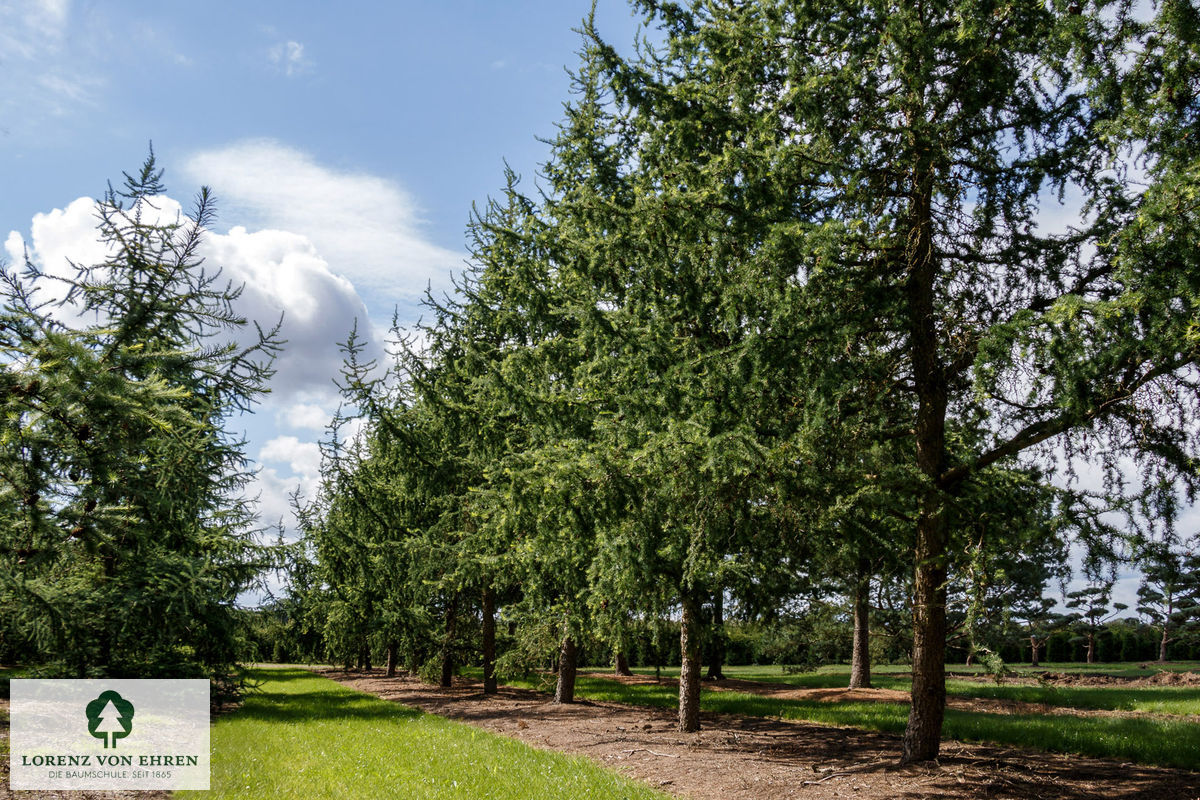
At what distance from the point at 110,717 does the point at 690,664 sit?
29.2 feet

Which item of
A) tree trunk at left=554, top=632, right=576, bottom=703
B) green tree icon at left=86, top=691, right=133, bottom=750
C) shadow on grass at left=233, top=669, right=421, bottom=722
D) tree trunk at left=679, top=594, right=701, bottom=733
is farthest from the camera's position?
tree trunk at left=554, top=632, right=576, bottom=703

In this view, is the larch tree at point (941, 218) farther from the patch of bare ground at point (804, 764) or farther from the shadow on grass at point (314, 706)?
the shadow on grass at point (314, 706)

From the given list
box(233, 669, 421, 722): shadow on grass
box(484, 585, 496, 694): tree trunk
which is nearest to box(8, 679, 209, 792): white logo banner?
box(233, 669, 421, 722): shadow on grass

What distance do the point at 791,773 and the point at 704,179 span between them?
277 inches

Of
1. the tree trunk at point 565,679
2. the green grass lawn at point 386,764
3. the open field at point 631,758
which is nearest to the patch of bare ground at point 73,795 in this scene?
the open field at point 631,758

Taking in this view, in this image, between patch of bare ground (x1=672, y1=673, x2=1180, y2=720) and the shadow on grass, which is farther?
patch of bare ground (x1=672, y1=673, x2=1180, y2=720)

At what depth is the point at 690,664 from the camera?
11.4 m

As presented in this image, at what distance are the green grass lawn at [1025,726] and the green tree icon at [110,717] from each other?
9.79 metres

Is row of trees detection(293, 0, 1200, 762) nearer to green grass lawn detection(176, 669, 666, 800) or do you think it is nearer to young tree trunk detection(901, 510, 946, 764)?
young tree trunk detection(901, 510, 946, 764)

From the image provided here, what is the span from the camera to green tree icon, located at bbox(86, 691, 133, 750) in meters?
9.92

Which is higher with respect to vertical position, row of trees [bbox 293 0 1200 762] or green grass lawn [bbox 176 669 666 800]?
row of trees [bbox 293 0 1200 762]

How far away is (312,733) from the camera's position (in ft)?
37.0

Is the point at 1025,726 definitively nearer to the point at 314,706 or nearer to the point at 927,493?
the point at 927,493

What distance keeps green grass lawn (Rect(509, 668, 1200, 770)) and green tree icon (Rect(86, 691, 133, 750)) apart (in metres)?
9.79
